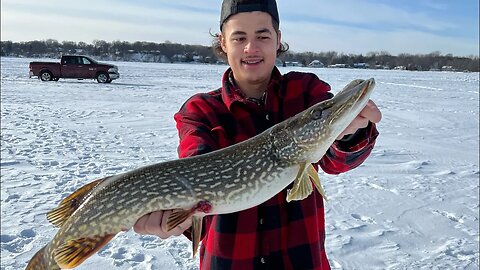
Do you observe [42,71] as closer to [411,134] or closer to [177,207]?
[411,134]

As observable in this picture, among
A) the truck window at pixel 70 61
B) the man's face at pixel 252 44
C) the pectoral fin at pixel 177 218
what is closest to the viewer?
the pectoral fin at pixel 177 218

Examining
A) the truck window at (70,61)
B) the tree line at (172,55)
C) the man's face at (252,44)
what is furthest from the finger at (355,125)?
the tree line at (172,55)

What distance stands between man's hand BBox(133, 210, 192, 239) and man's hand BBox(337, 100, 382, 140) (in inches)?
33.9

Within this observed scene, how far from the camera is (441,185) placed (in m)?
5.12

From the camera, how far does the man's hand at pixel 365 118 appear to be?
191cm

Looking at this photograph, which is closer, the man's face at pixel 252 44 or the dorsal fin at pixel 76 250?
the dorsal fin at pixel 76 250

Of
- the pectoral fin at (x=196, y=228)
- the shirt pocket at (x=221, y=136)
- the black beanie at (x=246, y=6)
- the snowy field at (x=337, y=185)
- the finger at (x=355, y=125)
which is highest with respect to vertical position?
the black beanie at (x=246, y=6)

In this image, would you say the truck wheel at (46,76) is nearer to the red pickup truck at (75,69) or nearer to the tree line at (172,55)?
the red pickup truck at (75,69)

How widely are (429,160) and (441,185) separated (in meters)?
1.27

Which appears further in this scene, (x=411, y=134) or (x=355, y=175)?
(x=411, y=134)

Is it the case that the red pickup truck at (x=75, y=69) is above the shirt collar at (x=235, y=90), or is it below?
below

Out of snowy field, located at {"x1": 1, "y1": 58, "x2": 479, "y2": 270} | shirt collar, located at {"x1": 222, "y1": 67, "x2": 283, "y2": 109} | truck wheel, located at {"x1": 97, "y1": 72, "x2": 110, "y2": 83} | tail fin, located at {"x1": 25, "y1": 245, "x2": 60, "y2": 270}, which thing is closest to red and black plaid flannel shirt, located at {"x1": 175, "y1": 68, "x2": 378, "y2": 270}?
shirt collar, located at {"x1": 222, "y1": 67, "x2": 283, "y2": 109}

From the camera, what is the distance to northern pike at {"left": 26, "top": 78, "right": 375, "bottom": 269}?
186 centimetres

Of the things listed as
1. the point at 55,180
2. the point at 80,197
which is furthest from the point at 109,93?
the point at 80,197
